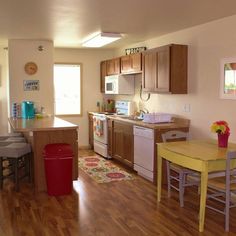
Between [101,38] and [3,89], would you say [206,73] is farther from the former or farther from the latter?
[3,89]

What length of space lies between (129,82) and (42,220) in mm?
3986

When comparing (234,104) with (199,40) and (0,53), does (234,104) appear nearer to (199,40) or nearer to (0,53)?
(199,40)

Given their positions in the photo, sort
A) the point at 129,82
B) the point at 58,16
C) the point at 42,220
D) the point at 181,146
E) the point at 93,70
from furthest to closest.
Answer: the point at 93,70 → the point at 129,82 → the point at 58,16 → the point at 181,146 → the point at 42,220

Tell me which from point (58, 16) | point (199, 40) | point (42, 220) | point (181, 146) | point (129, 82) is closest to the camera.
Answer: point (42, 220)

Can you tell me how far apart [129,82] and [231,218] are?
3.91 m

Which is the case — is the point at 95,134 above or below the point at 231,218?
above

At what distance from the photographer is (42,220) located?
12.0 feet

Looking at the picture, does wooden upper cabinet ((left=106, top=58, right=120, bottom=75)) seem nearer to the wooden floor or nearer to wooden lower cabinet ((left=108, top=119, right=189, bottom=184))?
wooden lower cabinet ((left=108, top=119, right=189, bottom=184))

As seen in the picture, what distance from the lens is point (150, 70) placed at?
558cm

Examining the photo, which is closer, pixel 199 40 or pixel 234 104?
pixel 234 104

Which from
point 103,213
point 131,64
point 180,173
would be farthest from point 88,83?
point 103,213

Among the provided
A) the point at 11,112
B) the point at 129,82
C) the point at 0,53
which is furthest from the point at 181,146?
the point at 0,53

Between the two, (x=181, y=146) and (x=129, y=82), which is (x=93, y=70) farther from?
(x=181, y=146)

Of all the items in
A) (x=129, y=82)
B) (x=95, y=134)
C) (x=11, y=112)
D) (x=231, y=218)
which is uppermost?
(x=129, y=82)
